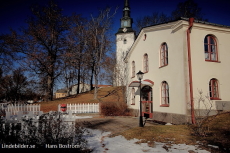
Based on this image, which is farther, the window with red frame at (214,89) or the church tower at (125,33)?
the church tower at (125,33)

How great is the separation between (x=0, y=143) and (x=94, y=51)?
68.4 ft

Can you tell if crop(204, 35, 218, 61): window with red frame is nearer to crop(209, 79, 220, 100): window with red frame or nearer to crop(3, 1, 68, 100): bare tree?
crop(209, 79, 220, 100): window with red frame

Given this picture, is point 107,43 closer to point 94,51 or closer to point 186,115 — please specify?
point 94,51

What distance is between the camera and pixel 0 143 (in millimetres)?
4211

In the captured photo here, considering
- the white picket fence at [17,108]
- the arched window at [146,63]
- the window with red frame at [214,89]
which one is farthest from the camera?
the white picket fence at [17,108]

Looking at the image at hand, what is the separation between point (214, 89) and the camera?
10117 mm

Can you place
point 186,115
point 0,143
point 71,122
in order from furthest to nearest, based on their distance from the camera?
point 186,115 → point 71,122 → point 0,143

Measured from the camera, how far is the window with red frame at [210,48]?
10.3m

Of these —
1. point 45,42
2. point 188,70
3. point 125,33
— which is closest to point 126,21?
point 125,33

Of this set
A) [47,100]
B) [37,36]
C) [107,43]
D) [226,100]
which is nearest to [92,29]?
[107,43]

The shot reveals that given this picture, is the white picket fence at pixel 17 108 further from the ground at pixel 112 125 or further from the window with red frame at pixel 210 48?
the window with red frame at pixel 210 48

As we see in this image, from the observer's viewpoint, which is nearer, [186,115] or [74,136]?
[74,136]

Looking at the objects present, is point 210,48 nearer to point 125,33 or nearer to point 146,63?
point 146,63

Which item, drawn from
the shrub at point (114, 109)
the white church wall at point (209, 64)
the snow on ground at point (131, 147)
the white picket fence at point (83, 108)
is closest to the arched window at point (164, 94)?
the white church wall at point (209, 64)
